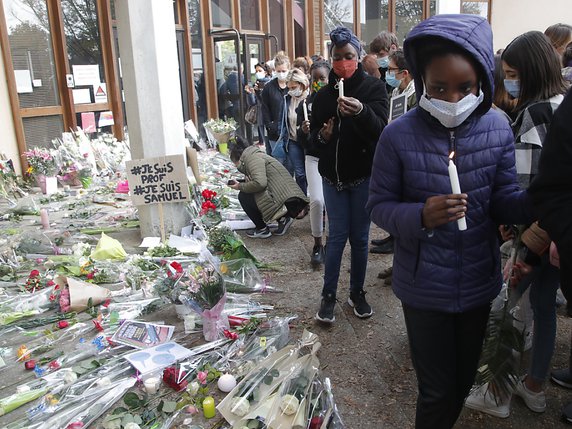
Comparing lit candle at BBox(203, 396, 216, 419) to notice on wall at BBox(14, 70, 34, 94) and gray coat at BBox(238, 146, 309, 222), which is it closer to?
gray coat at BBox(238, 146, 309, 222)

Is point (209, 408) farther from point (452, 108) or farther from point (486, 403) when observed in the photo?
point (452, 108)

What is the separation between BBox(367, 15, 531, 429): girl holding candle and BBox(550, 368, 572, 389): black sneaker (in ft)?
3.78

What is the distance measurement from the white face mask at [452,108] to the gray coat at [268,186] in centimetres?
360

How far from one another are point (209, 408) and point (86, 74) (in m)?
8.94

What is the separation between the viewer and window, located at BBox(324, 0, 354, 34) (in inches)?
585

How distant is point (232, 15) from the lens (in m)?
12.5

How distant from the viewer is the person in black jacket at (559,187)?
1.44 m

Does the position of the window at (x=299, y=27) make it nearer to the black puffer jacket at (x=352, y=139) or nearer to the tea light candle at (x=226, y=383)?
the black puffer jacket at (x=352, y=139)

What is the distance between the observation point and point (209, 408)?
8.94 ft

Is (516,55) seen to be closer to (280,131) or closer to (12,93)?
(280,131)

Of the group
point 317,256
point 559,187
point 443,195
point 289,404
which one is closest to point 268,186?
point 317,256

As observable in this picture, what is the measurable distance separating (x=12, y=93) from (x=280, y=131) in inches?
205

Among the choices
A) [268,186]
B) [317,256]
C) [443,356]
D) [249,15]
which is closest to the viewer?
[443,356]

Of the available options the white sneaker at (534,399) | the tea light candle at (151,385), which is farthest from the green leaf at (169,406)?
the white sneaker at (534,399)
